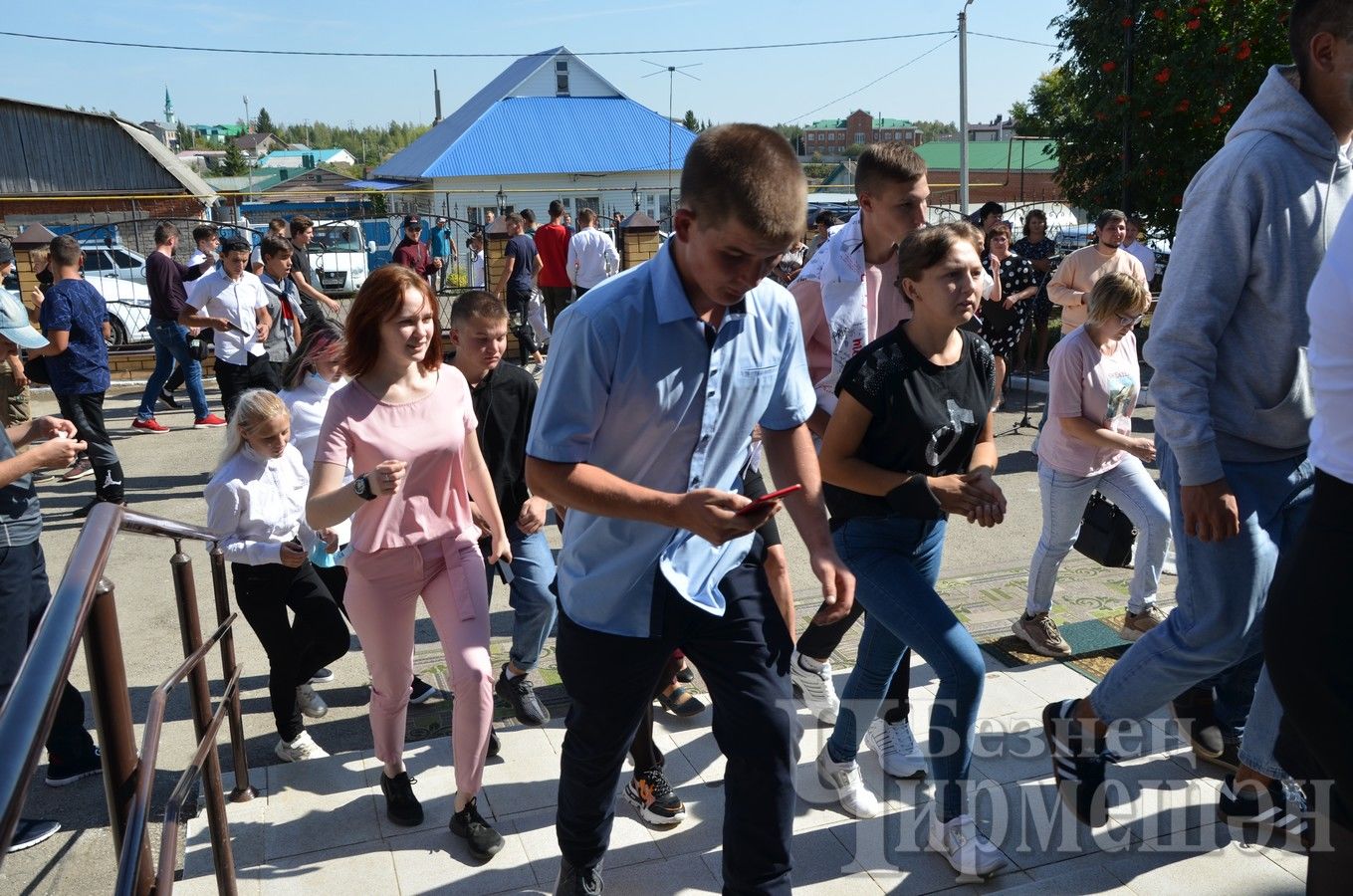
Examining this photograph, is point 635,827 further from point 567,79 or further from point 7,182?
point 567,79

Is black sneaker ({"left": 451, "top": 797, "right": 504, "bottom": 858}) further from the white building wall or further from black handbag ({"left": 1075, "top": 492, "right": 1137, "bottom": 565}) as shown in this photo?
the white building wall

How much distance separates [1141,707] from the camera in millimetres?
3301

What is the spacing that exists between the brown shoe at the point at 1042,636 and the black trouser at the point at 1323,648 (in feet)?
7.97

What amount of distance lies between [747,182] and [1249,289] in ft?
5.14

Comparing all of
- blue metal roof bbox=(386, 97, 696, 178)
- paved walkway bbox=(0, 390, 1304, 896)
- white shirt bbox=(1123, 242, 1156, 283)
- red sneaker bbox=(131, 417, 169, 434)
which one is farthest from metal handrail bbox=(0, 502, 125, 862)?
blue metal roof bbox=(386, 97, 696, 178)

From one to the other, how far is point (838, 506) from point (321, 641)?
217cm

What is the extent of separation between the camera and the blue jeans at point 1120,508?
483 cm

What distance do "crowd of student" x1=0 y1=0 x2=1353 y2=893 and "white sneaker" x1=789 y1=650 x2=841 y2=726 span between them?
0.04 ft

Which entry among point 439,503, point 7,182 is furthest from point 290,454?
point 7,182

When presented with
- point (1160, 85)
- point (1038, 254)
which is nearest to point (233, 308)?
point (1038, 254)

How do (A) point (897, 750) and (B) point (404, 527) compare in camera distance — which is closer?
(B) point (404, 527)

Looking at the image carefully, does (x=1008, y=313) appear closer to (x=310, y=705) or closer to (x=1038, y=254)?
(x=1038, y=254)

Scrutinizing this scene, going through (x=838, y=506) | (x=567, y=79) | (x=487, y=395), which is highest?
(x=567, y=79)

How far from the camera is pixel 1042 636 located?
16.0 feet
